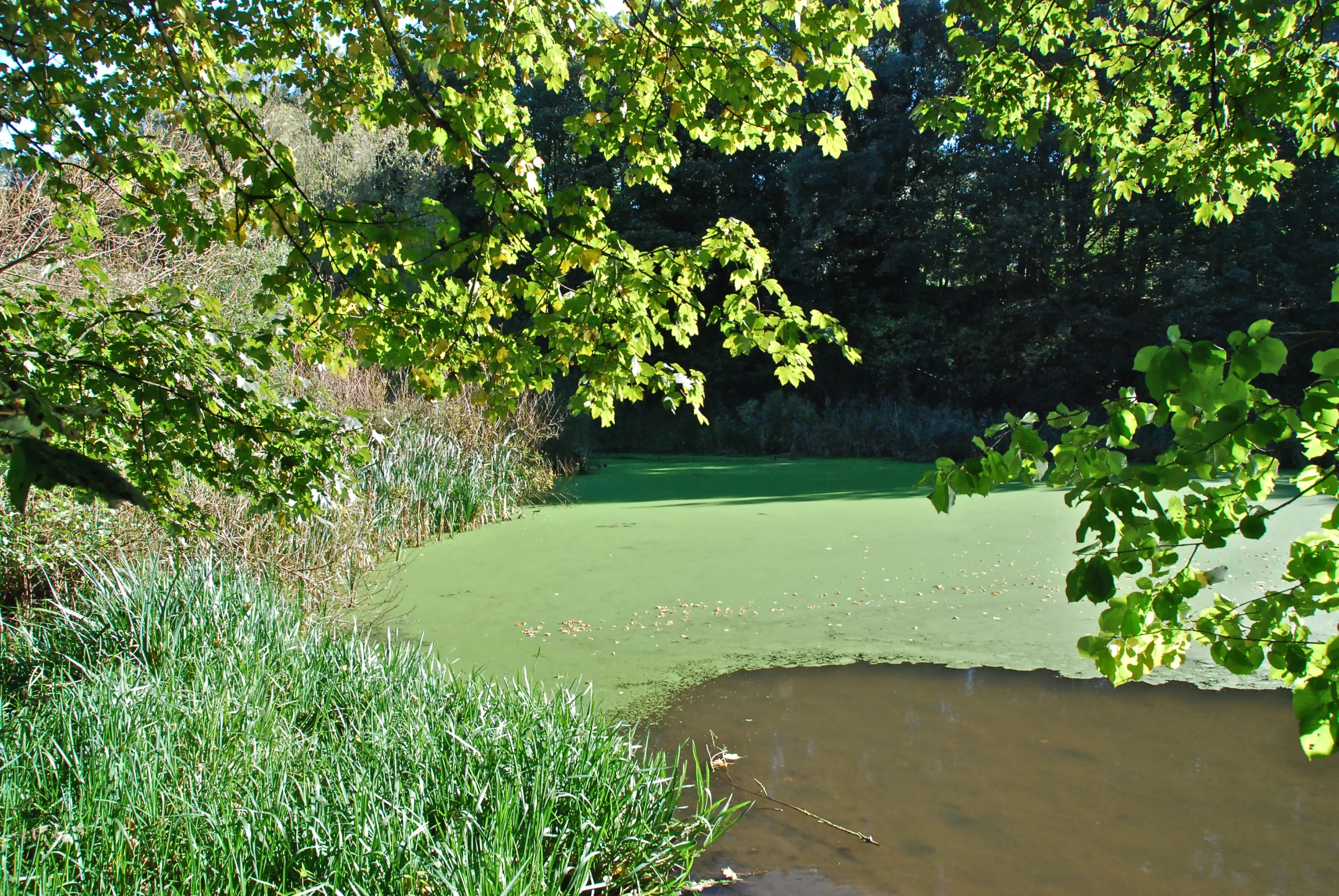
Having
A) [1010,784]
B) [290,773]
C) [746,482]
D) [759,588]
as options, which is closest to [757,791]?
[1010,784]

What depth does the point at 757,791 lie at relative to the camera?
2787mm

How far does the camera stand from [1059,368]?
1466cm

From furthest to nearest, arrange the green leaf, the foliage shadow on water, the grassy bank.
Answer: the foliage shadow on water
the grassy bank
the green leaf

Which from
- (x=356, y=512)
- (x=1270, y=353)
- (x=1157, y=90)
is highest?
(x=1157, y=90)

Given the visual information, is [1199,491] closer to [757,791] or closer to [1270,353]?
[1270,353]

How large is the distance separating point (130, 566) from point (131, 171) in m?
1.49

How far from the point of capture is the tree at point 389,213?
2201 millimetres

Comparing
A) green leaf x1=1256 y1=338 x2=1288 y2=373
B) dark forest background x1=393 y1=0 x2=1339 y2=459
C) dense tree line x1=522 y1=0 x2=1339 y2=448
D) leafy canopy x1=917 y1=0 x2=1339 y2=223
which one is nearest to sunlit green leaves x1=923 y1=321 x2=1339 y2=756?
green leaf x1=1256 y1=338 x2=1288 y2=373

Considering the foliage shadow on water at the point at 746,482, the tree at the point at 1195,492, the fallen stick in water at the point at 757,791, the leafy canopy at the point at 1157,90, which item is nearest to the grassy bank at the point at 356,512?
the foliage shadow on water at the point at 746,482

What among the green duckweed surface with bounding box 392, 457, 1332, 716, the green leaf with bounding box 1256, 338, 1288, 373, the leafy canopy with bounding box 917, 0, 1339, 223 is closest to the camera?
the green leaf with bounding box 1256, 338, 1288, 373

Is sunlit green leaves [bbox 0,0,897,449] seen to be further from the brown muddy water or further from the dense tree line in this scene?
the dense tree line

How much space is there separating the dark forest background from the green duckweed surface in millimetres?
5646

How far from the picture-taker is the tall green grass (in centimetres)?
190

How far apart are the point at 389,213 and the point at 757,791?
189 cm
